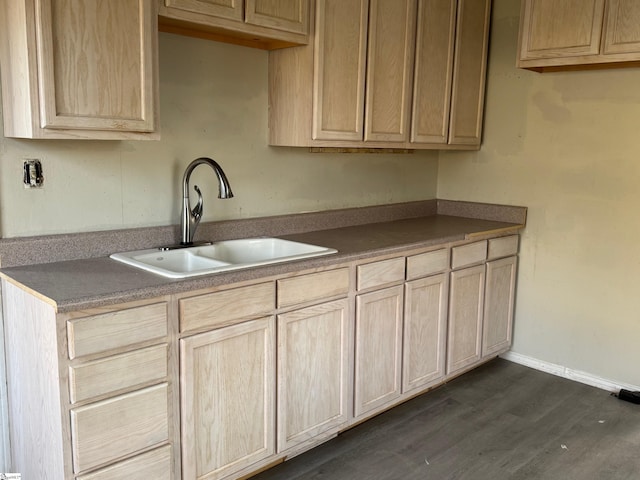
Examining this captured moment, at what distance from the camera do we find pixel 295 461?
7.92 feet

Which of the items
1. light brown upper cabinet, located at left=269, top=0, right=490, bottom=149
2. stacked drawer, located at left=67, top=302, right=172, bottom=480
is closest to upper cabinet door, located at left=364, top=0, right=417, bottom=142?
light brown upper cabinet, located at left=269, top=0, right=490, bottom=149

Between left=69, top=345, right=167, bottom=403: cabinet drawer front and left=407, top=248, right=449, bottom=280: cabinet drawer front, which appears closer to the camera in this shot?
left=69, top=345, right=167, bottom=403: cabinet drawer front

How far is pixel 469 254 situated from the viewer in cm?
309

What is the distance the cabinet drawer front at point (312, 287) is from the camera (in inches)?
85.0

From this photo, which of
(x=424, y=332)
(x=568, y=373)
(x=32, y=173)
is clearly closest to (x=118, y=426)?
(x=32, y=173)

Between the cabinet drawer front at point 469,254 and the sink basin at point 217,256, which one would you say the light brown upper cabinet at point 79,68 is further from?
the cabinet drawer front at point 469,254

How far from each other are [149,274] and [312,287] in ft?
2.16

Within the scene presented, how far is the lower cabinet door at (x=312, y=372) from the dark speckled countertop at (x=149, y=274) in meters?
0.24

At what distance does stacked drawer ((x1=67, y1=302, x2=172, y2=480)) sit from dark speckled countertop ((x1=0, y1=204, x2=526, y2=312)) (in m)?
0.06

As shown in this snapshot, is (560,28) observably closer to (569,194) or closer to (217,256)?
(569,194)

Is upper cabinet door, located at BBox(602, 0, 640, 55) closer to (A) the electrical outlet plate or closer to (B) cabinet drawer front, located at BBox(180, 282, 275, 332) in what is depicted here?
(B) cabinet drawer front, located at BBox(180, 282, 275, 332)

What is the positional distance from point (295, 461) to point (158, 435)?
79cm

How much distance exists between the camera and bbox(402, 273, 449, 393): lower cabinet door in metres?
2.79

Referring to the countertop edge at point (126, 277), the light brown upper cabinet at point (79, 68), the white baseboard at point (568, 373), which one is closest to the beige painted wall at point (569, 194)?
the white baseboard at point (568, 373)
